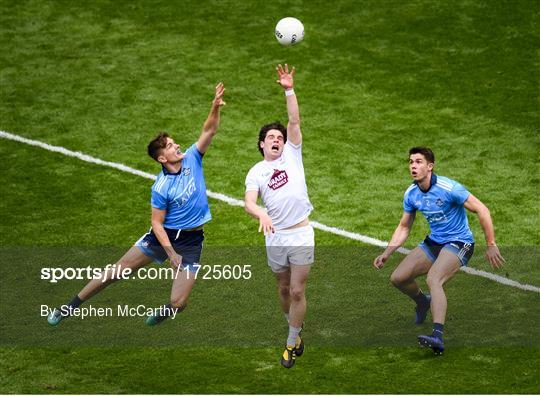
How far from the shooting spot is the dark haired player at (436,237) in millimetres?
13305

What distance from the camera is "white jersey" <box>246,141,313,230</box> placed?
515 inches

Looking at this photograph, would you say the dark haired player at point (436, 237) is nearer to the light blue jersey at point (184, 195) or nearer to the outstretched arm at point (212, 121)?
the light blue jersey at point (184, 195)

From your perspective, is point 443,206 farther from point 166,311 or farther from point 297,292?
point 166,311

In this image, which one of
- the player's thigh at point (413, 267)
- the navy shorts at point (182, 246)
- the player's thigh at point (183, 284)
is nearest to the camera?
the player's thigh at point (183, 284)

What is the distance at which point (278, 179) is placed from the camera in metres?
13.1

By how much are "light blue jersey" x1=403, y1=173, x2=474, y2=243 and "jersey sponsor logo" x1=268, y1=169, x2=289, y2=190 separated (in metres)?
1.59

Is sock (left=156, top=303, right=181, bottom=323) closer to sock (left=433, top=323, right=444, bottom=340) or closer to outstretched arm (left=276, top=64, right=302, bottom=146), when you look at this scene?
outstretched arm (left=276, top=64, right=302, bottom=146)

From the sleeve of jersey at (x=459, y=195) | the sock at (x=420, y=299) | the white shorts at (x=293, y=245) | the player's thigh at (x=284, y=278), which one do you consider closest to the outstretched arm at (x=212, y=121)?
the white shorts at (x=293, y=245)

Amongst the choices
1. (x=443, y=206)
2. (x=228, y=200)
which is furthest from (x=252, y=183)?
(x=228, y=200)

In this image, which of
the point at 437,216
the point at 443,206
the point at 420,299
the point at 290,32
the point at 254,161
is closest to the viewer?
the point at 443,206

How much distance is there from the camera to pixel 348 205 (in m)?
17.7

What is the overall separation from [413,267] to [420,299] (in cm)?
53

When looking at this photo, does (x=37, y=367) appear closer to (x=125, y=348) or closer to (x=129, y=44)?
(x=125, y=348)

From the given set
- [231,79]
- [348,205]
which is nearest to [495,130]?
[348,205]
